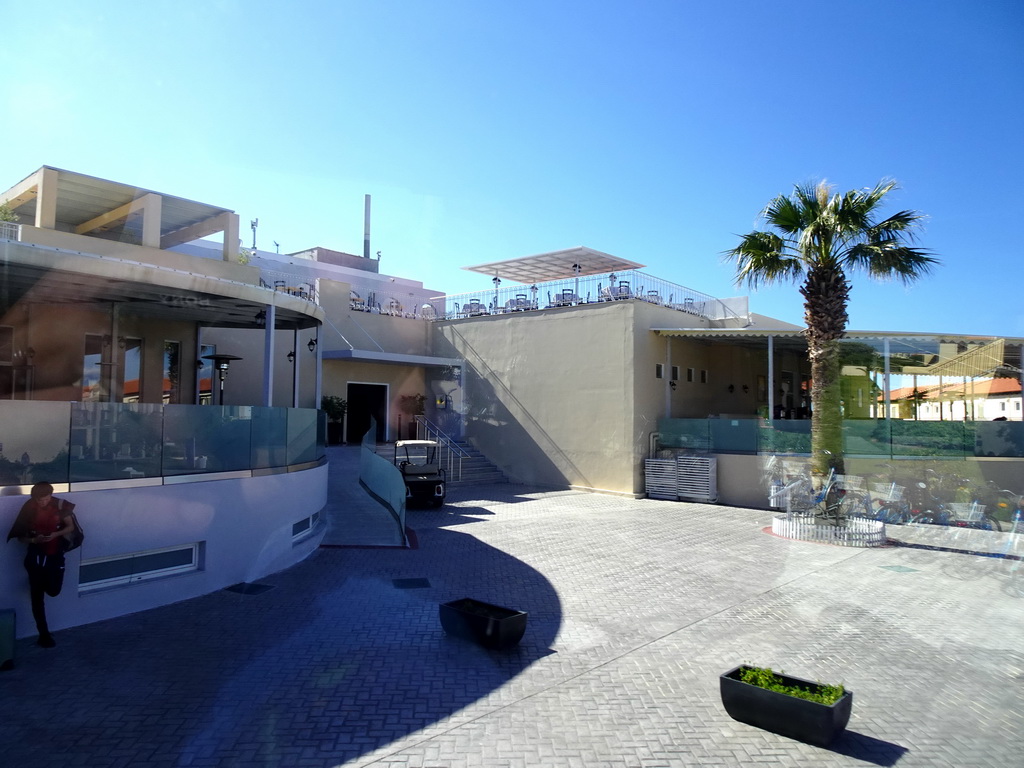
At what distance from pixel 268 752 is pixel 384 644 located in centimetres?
225

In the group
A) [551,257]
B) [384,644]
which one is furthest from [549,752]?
[551,257]

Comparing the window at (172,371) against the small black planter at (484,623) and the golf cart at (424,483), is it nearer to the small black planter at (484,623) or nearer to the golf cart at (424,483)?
the golf cart at (424,483)

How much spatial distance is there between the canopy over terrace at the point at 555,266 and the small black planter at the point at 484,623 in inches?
615

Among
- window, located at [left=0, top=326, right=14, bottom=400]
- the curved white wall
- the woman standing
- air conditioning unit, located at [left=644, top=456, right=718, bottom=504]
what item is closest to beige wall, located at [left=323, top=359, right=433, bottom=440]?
air conditioning unit, located at [left=644, top=456, right=718, bottom=504]

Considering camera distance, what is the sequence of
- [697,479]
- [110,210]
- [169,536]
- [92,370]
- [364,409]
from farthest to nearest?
[364,409] < [697,479] < [110,210] < [92,370] < [169,536]

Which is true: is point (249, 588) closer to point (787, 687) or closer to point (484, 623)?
point (484, 623)

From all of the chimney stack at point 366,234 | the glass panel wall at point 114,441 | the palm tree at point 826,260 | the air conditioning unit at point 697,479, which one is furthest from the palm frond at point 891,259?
the chimney stack at point 366,234

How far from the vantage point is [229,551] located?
28.8ft

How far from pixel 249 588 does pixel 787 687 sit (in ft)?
21.5

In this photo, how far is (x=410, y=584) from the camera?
9.27 metres

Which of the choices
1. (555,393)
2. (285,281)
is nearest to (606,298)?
(555,393)

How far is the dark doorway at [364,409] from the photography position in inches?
871

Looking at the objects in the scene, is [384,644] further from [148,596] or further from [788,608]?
[788,608]

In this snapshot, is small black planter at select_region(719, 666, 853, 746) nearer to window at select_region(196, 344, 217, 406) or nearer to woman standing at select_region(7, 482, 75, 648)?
woman standing at select_region(7, 482, 75, 648)
